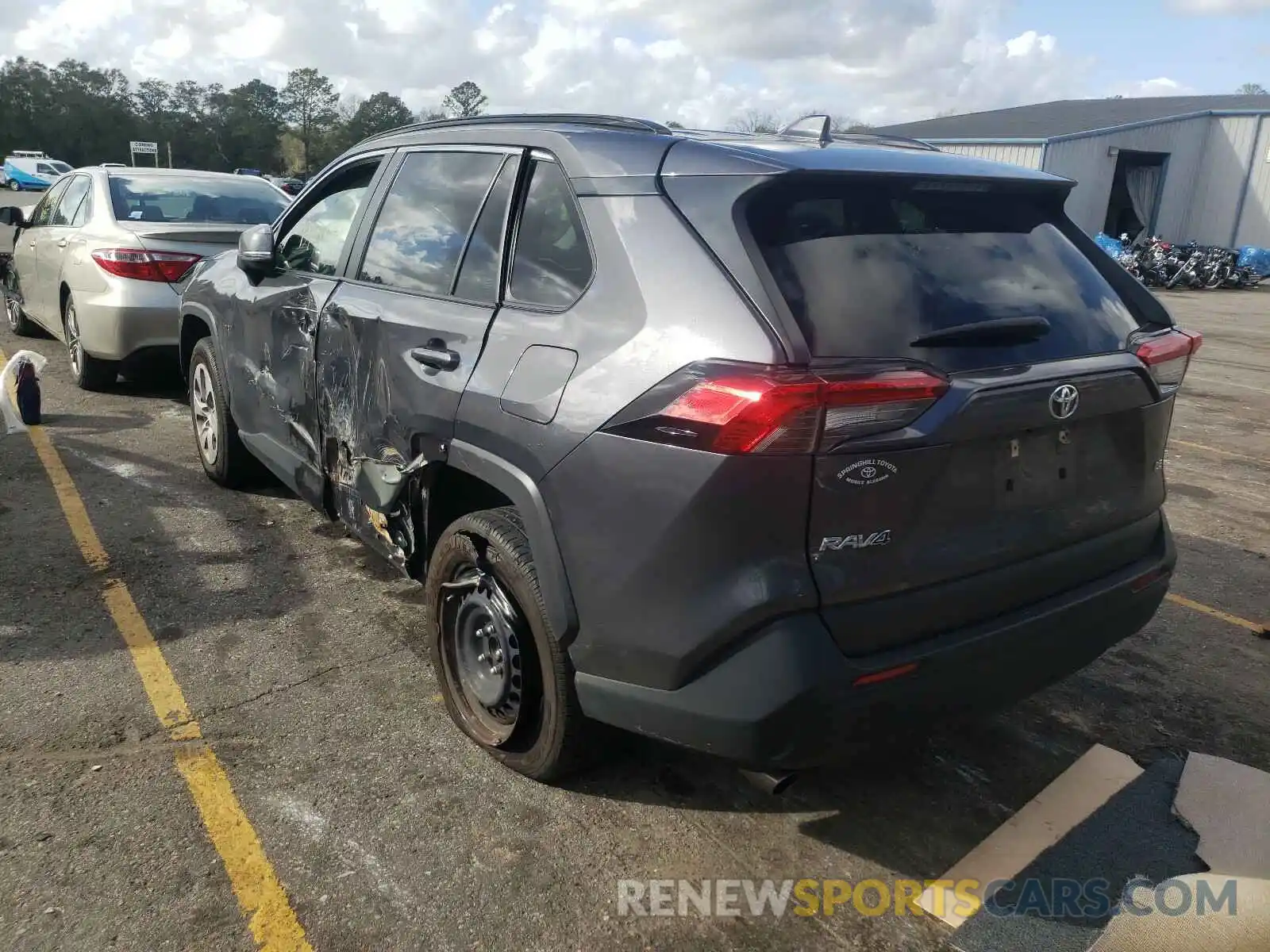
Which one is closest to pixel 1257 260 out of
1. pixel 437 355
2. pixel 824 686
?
pixel 437 355

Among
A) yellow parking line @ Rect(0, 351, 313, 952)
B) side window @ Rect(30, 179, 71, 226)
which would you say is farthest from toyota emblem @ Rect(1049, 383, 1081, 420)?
side window @ Rect(30, 179, 71, 226)

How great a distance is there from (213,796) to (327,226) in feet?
7.68

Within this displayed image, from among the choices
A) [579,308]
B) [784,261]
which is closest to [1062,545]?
[784,261]

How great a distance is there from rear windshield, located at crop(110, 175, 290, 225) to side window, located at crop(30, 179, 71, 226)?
4.23 feet

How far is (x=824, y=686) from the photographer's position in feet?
6.98

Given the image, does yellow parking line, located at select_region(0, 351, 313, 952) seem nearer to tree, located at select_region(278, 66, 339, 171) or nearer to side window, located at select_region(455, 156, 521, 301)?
side window, located at select_region(455, 156, 521, 301)

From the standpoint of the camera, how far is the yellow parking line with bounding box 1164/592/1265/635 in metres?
4.22

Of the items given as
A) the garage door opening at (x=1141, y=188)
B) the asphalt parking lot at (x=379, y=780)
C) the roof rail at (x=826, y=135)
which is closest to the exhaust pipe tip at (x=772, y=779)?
the asphalt parking lot at (x=379, y=780)

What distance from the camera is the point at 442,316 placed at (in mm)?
2990

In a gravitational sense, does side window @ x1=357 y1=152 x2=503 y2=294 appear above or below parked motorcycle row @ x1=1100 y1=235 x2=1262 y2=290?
above

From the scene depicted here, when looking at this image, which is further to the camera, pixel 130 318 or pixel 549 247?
pixel 130 318

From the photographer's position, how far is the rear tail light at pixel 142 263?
22.3ft

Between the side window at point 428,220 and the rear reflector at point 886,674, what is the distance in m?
1.77

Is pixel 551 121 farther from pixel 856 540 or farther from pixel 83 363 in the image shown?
pixel 83 363
